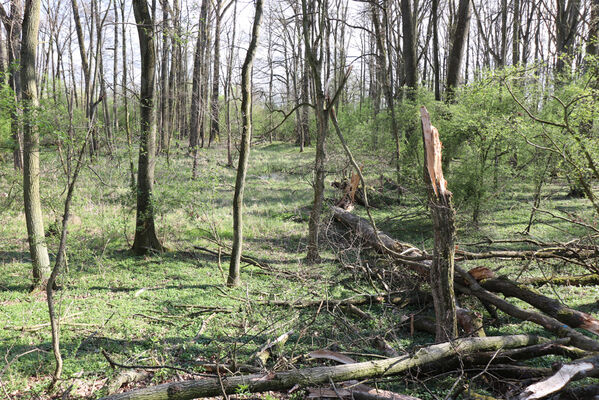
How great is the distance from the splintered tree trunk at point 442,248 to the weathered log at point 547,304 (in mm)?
1356

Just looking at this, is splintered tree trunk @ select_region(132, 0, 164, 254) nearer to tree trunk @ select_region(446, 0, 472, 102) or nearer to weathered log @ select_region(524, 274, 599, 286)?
weathered log @ select_region(524, 274, 599, 286)

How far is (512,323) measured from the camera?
510 cm

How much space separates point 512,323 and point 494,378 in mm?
1772

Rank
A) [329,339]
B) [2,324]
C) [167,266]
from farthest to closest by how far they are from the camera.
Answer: [167,266]
[2,324]
[329,339]

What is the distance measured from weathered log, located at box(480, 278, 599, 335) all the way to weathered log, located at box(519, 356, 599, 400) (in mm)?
1161

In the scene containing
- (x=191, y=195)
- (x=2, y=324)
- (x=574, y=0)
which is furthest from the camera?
(x=574, y=0)

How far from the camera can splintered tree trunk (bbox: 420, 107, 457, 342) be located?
158 inches

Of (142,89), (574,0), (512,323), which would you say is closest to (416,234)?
(512,323)

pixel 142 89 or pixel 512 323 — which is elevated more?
pixel 142 89

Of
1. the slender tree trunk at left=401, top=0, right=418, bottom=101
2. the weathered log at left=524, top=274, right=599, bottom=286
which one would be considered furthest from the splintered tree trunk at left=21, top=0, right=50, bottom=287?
the slender tree trunk at left=401, top=0, right=418, bottom=101

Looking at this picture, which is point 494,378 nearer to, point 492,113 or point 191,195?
point 191,195

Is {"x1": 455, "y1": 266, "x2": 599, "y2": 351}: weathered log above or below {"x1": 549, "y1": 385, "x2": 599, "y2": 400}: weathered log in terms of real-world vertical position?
above

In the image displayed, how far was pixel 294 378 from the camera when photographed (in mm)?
3029

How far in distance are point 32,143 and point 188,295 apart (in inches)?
133
